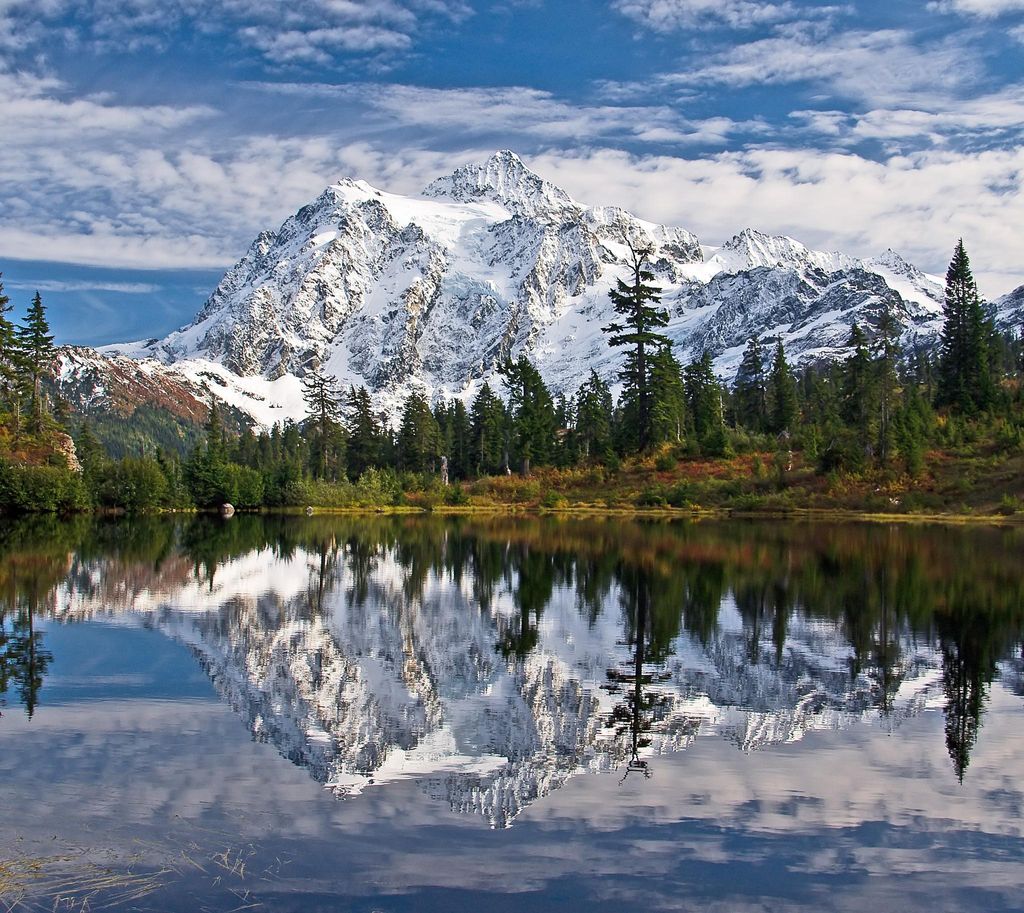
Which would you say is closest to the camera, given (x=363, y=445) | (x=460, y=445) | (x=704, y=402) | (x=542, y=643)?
(x=542, y=643)

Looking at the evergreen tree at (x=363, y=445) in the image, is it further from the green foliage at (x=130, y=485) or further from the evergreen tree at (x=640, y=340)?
the evergreen tree at (x=640, y=340)

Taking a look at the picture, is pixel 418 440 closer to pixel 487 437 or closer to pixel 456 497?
pixel 487 437

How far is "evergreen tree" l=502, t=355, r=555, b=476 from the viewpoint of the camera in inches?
3967

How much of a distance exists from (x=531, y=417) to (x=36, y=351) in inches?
1838

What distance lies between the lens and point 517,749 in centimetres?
1323

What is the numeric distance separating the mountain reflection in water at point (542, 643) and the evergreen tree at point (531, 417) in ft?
188

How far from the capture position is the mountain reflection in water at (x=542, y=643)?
1372cm

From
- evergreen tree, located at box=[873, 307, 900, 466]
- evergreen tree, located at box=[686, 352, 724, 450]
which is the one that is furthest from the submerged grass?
evergreen tree, located at box=[686, 352, 724, 450]

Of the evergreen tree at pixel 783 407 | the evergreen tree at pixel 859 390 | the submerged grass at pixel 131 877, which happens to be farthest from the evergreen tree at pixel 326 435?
the submerged grass at pixel 131 877

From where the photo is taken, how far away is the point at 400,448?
131875 mm

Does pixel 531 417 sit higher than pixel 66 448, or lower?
higher

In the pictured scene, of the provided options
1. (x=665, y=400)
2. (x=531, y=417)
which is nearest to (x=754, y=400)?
(x=531, y=417)

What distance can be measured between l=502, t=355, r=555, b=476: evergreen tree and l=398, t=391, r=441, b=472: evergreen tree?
58.8 feet

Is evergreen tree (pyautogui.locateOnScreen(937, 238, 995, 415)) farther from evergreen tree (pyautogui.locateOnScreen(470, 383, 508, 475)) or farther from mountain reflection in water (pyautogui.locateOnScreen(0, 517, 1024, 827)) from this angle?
evergreen tree (pyautogui.locateOnScreen(470, 383, 508, 475))
